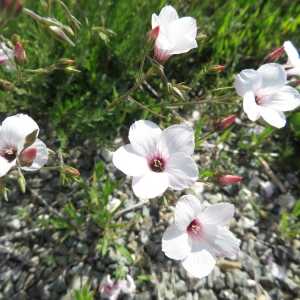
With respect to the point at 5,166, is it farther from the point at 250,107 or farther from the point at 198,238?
the point at 250,107

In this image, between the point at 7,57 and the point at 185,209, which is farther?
the point at 7,57

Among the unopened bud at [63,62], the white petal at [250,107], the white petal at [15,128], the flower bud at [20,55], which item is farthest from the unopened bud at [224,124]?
the flower bud at [20,55]

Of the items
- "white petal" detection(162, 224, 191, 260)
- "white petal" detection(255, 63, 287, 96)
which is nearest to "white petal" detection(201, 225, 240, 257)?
"white petal" detection(162, 224, 191, 260)

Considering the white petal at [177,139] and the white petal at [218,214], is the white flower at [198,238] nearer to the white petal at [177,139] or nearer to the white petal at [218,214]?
the white petal at [218,214]

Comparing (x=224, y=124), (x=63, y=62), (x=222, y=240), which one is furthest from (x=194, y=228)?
(x=63, y=62)

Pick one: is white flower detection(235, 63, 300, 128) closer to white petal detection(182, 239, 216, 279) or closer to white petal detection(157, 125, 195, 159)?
white petal detection(157, 125, 195, 159)

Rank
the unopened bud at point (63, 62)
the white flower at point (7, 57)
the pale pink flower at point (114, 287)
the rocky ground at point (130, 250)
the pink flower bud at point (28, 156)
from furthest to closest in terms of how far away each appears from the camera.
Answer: the white flower at point (7, 57) → the rocky ground at point (130, 250) → the pale pink flower at point (114, 287) → the unopened bud at point (63, 62) → the pink flower bud at point (28, 156)
